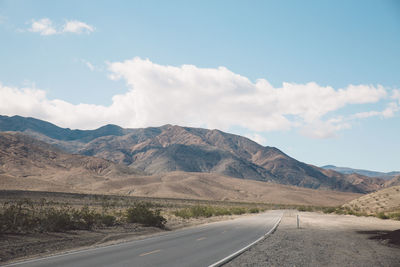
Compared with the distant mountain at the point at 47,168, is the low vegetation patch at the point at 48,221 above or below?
below

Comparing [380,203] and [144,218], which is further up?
[380,203]

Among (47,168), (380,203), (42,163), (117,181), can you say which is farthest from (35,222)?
(42,163)

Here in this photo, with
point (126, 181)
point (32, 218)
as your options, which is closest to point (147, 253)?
point (32, 218)

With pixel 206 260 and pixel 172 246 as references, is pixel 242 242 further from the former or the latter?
pixel 206 260

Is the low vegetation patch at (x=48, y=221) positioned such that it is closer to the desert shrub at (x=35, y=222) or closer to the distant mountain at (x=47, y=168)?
the desert shrub at (x=35, y=222)

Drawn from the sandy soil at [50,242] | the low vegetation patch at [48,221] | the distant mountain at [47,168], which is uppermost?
the distant mountain at [47,168]

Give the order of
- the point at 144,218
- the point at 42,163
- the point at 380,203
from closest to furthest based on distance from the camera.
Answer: the point at 144,218, the point at 380,203, the point at 42,163

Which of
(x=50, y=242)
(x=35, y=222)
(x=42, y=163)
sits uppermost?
(x=42, y=163)

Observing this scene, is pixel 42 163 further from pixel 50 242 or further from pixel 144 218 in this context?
pixel 50 242

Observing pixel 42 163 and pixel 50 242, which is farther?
pixel 42 163

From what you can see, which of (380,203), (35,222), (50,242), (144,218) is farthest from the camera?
(380,203)

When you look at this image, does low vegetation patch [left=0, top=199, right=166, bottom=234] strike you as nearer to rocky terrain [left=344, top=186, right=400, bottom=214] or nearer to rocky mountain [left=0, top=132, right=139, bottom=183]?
rocky terrain [left=344, top=186, right=400, bottom=214]

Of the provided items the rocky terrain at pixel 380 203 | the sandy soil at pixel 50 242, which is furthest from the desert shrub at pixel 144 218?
the rocky terrain at pixel 380 203

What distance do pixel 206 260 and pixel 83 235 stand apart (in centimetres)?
1150
